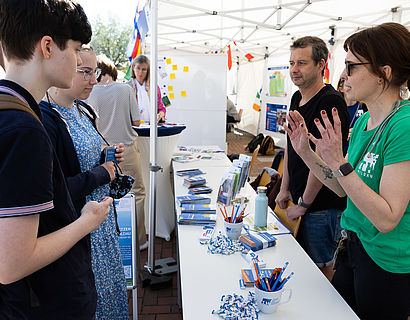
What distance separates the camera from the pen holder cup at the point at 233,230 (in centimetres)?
156

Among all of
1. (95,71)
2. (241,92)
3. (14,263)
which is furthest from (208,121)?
(241,92)

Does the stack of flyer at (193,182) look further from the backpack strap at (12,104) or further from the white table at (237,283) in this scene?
the backpack strap at (12,104)

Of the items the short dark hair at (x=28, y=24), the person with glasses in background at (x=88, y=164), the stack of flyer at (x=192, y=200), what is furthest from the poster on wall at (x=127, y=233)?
the short dark hair at (x=28, y=24)

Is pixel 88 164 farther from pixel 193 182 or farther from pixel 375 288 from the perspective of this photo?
pixel 375 288

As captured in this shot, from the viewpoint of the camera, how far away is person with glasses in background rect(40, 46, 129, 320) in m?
1.27

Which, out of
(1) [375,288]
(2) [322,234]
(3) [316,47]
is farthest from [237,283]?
(3) [316,47]

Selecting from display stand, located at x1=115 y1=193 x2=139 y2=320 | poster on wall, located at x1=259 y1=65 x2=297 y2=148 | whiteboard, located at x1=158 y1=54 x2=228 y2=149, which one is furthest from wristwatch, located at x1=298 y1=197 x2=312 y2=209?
poster on wall, located at x1=259 y1=65 x2=297 y2=148

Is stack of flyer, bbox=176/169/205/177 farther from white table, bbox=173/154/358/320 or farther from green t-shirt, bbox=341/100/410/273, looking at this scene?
green t-shirt, bbox=341/100/410/273

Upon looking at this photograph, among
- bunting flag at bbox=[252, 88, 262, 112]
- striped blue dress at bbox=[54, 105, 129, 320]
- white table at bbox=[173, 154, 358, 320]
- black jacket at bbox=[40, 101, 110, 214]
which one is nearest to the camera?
white table at bbox=[173, 154, 358, 320]

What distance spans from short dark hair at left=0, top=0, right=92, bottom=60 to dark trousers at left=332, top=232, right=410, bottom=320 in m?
1.23

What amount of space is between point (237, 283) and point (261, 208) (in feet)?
1.80

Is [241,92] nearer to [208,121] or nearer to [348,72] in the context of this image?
[208,121]

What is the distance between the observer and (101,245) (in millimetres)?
1414

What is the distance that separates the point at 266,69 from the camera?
28.0 ft
